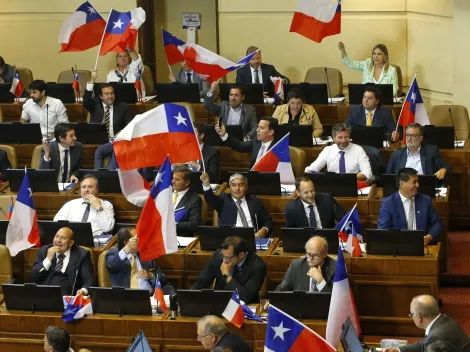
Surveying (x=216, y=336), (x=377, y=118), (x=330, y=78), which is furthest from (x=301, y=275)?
(x=330, y=78)

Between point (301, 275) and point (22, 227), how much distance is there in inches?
99.2

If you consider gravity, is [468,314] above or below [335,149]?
below

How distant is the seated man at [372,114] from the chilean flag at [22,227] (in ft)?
13.8

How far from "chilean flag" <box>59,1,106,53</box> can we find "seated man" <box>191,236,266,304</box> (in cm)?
565

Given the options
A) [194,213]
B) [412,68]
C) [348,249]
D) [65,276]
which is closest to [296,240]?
[348,249]

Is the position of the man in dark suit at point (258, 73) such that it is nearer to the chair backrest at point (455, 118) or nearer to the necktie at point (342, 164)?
the chair backrest at point (455, 118)

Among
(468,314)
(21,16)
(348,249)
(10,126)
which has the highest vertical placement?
(21,16)

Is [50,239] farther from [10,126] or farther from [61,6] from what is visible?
[61,6]

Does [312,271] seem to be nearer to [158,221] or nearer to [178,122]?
[158,221]

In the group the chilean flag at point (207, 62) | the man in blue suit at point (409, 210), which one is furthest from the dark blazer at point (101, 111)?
the man in blue suit at point (409, 210)

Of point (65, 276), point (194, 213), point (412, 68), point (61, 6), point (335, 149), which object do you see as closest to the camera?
point (65, 276)

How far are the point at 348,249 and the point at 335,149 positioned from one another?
2062 mm

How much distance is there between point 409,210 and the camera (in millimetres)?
10617

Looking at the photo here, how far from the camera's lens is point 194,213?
11.0m
